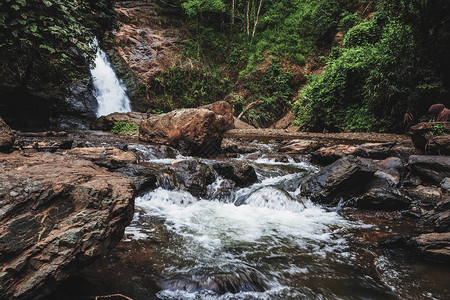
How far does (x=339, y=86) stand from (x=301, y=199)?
10.0 meters

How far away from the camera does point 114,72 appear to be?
15.7 m

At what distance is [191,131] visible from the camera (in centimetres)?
741

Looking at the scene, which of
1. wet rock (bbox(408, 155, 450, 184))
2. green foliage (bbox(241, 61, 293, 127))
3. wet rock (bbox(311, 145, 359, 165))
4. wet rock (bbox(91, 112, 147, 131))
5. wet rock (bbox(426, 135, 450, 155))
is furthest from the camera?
green foliage (bbox(241, 61, 293, 127))

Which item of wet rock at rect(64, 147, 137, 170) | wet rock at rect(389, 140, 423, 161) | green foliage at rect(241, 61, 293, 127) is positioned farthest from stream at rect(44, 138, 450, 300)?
green foliage at rect(241, 61, 293, 127)

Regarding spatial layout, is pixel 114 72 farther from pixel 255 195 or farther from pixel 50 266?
pixel 50 266

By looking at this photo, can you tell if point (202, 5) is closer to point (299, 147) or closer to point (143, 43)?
point (143, 43)

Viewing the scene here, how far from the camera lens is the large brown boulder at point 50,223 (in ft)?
3.95

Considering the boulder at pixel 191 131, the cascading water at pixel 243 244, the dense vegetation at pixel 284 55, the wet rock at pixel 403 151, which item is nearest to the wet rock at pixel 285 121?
the dense vegetation at pixel 284 55

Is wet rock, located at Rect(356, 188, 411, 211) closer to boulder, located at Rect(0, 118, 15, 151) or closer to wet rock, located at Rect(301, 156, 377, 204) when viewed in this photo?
wet rock, located at Rect(301, 156, 377, 204)

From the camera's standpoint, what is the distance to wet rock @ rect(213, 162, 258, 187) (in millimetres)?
5398

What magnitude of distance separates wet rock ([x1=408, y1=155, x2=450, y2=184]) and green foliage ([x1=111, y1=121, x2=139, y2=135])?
10.3 meters

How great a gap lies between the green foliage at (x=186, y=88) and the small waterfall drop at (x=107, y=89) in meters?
2.13

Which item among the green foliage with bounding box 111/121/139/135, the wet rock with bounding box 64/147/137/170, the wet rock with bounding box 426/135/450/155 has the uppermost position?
the wet rock with bounding box 426/135/450/155

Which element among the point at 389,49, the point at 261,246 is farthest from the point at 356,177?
the point at 389,49
